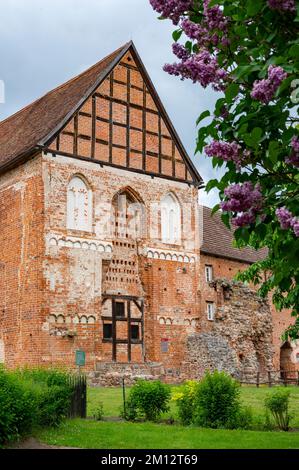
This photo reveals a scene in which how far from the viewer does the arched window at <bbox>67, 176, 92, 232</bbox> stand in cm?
2798

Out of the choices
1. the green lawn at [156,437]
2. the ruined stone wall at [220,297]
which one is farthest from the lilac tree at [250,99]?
the ruined stone wall at [220,297]

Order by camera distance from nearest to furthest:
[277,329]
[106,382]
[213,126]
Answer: [213,126]
[106,382]
[277,329]

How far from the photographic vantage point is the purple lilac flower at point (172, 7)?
20.8 ft

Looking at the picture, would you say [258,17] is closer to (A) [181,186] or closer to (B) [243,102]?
(B) [243,102]

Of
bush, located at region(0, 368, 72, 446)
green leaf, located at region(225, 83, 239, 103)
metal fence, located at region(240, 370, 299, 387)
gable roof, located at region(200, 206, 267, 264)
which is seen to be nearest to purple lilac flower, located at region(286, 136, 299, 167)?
green leaf, located at region(225, 83, 239, 103)

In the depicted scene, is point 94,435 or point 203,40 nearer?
point 203,40

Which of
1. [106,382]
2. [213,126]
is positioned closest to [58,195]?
[106,382]

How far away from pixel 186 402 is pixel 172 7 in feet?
36.0

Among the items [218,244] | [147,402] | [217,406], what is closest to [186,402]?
[217,406]

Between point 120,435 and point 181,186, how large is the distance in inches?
828

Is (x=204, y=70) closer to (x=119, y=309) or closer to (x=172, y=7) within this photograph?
(x=172, y=7)

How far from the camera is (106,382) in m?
26.6

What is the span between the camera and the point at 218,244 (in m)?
37.1

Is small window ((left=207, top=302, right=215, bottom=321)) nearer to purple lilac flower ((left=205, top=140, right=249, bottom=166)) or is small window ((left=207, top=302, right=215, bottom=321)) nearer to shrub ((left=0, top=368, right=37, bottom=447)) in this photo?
shrub ((left=0, top=368, right=37, bottom=447))
